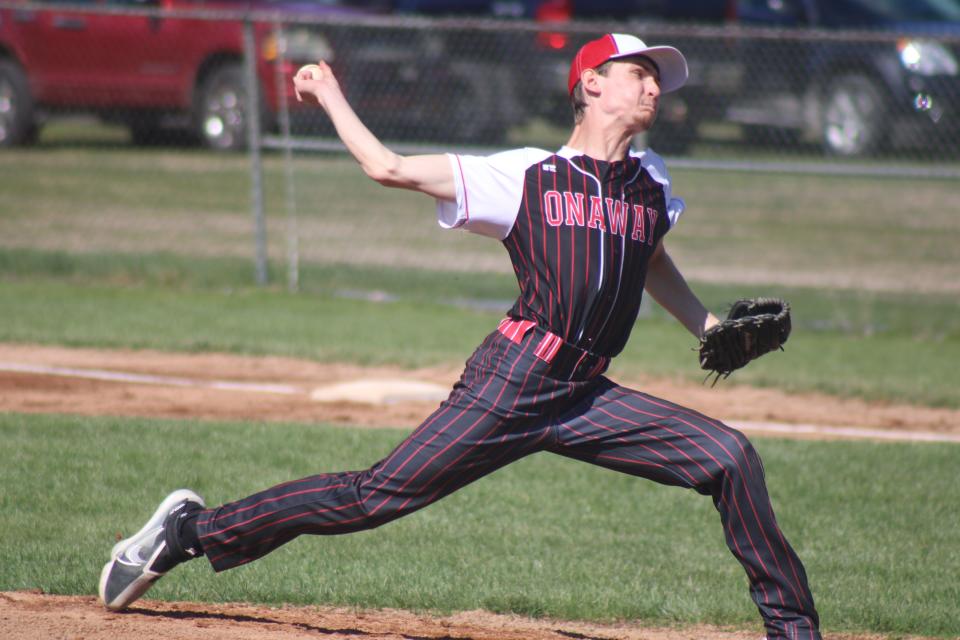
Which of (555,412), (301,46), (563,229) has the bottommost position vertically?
(555,412)

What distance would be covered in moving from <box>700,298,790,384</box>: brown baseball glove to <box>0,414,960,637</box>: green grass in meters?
1.07

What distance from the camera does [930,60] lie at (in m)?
14.8

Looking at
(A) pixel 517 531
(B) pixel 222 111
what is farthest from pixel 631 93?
(B) pixel 222 111

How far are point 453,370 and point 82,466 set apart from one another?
3.01m

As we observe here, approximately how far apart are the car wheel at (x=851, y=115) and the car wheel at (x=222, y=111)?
7124mm

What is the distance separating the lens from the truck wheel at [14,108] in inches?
553

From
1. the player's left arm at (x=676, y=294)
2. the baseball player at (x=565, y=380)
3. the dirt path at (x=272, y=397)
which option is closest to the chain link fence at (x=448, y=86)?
the dirt path at (x=272, y=397)

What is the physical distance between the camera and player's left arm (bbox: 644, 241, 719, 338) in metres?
4.13

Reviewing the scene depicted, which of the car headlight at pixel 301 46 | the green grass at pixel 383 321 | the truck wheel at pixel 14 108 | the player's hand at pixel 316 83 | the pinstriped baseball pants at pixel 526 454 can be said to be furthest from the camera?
the truck wheel at pixel 14 108

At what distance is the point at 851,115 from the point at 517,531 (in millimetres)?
11263

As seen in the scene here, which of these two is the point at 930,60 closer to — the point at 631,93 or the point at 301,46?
the point at 301,46

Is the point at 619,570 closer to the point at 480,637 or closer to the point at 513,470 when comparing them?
the point at 480,637

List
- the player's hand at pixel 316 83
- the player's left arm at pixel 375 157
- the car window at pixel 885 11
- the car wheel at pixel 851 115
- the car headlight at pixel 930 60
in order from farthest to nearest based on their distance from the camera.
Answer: the car window at pixel 885 11 < the car wheel at pixel 851 115 < the car headlight at pixel 930 60 < the player's hand at pixel 316 83 < the player's left arm at pixel 375 157

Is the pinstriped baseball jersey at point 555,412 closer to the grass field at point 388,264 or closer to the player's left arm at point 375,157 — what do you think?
the player's left arm at point 375,157
